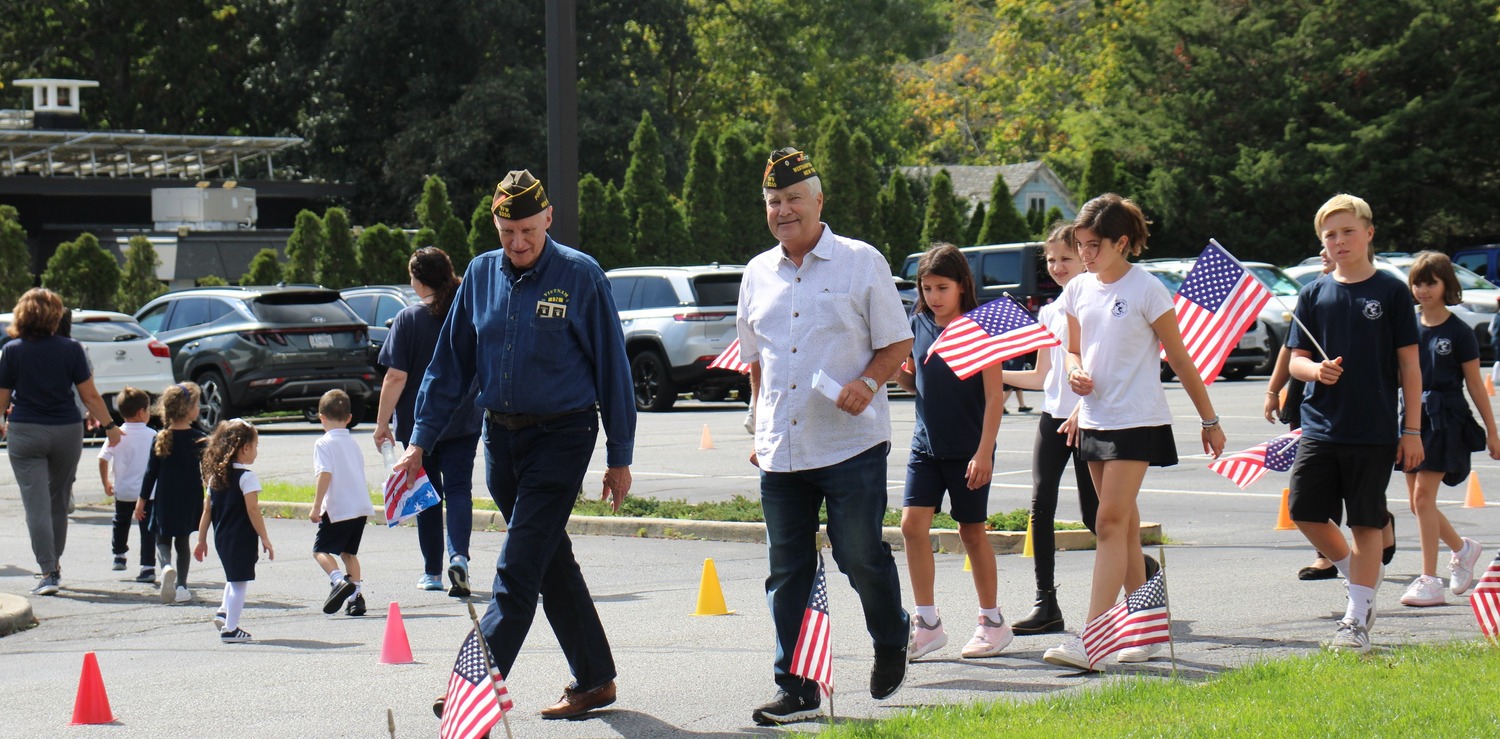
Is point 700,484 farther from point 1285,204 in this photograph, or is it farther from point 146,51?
point 146,51

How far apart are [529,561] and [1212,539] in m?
6.30

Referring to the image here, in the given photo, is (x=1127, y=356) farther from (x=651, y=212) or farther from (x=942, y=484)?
(x=651, y=212)

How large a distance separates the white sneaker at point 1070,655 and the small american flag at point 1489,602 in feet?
5.44

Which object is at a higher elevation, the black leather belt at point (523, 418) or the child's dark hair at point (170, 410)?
the black leather belt at point (523, 418)

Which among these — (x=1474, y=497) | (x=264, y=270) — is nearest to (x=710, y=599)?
(x=1474, y=497)

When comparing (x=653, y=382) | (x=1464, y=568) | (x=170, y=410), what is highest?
(x=170, y=410)

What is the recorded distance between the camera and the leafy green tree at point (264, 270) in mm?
30922

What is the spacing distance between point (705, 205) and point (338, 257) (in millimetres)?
9633

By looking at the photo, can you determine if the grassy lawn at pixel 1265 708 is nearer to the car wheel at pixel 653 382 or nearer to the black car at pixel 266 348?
the black car at pixel 266 348

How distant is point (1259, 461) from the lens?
343 inches

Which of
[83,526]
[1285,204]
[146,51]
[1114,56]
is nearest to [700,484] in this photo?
[83,526]

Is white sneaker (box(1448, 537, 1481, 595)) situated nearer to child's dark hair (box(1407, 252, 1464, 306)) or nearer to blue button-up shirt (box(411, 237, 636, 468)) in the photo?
child's dark hair (box(1407, 252, 1464, 306))

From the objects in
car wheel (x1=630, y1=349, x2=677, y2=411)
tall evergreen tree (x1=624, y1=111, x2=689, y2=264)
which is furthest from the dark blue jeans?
tall evergreen tree (x1=624, y1=111, x2=689, y2=264)

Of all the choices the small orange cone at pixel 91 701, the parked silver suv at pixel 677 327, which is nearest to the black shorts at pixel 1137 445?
the small orange cone at pixel 91 701
